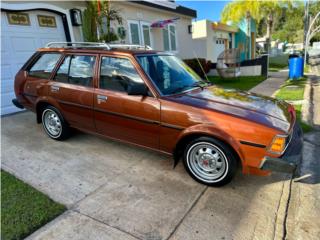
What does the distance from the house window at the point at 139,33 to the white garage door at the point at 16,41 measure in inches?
148

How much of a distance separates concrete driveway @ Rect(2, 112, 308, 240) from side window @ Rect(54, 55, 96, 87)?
1.18 meters

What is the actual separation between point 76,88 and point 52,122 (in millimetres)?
1028

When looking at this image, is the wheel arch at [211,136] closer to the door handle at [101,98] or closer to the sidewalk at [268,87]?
the door handle at [101,98]

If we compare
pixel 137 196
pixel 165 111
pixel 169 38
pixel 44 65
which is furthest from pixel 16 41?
pixel 169 38

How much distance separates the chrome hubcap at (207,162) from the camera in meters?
3.00

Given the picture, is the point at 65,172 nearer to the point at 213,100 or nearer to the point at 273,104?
the point at 213,100

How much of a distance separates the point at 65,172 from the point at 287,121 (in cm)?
309

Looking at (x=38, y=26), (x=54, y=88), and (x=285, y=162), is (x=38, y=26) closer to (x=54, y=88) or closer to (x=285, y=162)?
(x=54, y=88)

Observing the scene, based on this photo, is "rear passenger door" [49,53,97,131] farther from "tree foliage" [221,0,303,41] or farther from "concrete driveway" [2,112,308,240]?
"tree foliage" [221,0,303,41]

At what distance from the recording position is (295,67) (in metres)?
11.2

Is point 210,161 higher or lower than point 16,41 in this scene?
lower

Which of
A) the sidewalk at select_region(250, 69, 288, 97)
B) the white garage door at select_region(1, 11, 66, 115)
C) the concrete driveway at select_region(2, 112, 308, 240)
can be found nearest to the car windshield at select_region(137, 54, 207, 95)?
the concrete driveway at select_region(2, 112, 308, 240)

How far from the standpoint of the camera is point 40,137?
4789 millimetres

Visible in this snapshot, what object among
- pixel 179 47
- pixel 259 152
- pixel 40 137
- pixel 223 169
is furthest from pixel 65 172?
pixel 179 47
